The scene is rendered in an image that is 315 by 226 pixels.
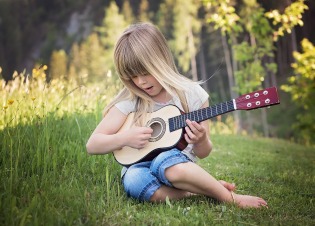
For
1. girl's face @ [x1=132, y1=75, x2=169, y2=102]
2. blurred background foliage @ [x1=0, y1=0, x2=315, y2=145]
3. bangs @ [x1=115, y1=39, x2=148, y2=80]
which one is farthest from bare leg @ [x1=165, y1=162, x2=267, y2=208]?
blurred background foliage @ [x1=0, y1=0, x2=315, y2=145]

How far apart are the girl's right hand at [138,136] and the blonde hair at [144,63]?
0.60 ft

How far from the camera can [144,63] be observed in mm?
2889

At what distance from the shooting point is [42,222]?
2.18m

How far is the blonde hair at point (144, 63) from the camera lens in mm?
2909

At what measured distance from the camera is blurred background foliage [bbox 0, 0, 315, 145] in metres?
8.77

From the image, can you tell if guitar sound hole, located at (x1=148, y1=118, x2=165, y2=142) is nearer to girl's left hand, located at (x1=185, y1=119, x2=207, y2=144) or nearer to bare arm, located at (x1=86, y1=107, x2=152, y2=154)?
bare arm, located at (x1=86, y1=107, x2=152, y2=154)

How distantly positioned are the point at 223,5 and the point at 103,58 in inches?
1183

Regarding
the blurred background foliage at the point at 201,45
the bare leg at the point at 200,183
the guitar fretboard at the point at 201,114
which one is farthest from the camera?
the blurred background foliage at the point at 201,45

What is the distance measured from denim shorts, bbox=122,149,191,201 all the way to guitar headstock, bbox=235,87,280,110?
56cm

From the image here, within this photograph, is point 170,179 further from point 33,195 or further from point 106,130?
point 33,195

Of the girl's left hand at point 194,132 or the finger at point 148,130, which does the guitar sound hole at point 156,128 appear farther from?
the girl's left hand at point 194,132

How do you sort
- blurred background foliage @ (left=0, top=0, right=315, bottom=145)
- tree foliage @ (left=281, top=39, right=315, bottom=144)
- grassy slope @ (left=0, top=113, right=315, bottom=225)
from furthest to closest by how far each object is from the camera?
blurred background foliage @ (left=0, top=0, right=315, bottom=145)
tree foliage @ (left=281, top=39, right=315, bottom=144)
grassy slope @ (left=0, top=113, right=315, bottom=225)

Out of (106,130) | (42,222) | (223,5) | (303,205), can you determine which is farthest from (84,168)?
(223,5)

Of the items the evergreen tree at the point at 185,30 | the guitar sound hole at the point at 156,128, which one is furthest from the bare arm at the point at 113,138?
the evergreen tree at the point at 185,30
